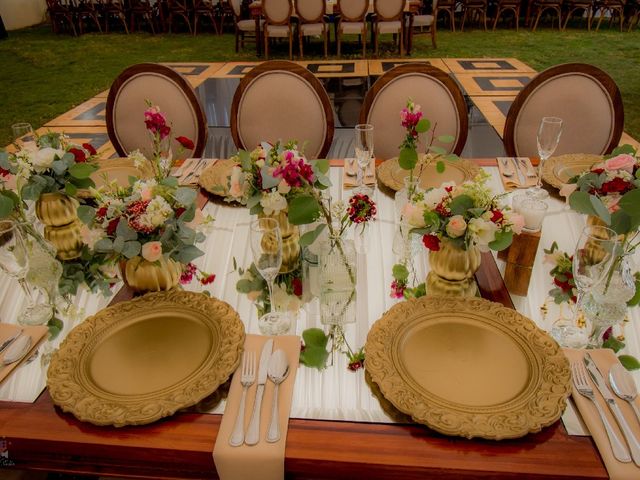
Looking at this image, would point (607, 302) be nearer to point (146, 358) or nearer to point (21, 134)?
point (146, 358)

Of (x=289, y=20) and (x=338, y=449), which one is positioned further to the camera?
(x=289, y=20)

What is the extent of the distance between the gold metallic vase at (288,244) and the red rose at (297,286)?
0.04 meters

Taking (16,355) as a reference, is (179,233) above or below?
above

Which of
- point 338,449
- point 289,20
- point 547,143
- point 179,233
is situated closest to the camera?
point 338,449

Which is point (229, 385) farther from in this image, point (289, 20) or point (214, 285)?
point (289, 20)

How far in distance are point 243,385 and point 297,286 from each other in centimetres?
32

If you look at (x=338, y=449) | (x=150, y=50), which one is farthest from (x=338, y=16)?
(x=338, y=449)

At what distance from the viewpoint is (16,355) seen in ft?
3.02

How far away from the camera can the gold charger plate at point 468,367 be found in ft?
2.47

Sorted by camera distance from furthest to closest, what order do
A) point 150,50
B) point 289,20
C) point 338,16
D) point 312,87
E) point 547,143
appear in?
point 150,50
point 338,16
point 289,20
point 312,87
point 547,143

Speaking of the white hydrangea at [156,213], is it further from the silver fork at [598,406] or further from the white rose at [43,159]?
the silver fork at [598,406]

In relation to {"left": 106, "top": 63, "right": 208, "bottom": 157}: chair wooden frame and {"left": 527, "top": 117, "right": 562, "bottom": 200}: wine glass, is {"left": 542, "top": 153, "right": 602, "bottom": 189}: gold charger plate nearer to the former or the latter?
{"left": 527, "top": 117, "right": 562, "bottom": 200}: wine glass

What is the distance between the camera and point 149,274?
1.07m

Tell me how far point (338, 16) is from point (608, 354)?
6.53 meters
